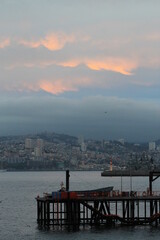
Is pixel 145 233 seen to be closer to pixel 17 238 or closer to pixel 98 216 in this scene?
pixel 98 216

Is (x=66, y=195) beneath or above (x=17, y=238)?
above

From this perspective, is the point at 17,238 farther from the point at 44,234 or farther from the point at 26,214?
the point at 26,214

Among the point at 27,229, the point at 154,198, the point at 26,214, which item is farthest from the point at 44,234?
the point at 26,214

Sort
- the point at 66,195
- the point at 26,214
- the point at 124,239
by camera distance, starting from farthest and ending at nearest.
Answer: the point at 26,214, the point at 66,195, the point at 124,239

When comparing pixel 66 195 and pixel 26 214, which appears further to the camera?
pixel 26 214

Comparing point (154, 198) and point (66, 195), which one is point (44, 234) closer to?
point (66, 195)

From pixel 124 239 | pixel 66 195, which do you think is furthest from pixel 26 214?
pixel 124 239

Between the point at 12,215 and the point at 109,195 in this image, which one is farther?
the point at 12,215

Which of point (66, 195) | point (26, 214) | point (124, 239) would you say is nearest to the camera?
point (124, 239)
